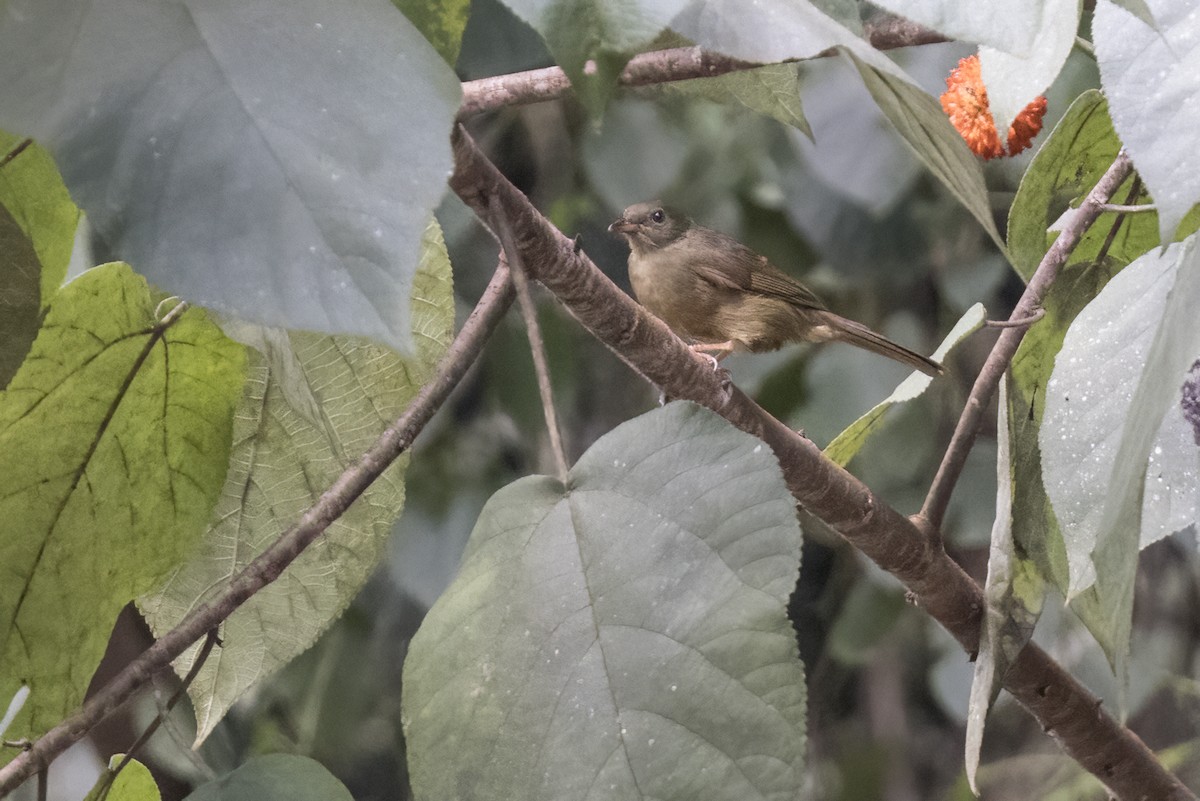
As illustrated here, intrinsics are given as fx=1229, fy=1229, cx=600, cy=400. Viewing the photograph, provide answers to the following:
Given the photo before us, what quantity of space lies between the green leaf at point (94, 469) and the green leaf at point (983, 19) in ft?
1.07

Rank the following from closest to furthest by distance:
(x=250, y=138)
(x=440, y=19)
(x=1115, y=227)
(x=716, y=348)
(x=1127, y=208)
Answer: (x=250, y=138) → (x=440, y=19) → (x=1127, y=208) → (x=1115, y=227) → (x=716, y=348)

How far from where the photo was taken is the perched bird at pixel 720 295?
1404mm

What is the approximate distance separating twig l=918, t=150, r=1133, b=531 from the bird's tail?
2.24 feet

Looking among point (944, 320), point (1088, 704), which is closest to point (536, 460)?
point (944, 320)

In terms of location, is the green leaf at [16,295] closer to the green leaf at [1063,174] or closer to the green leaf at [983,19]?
the green leaf at [983,19]

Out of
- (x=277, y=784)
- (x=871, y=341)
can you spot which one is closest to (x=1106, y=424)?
(x=277, y=784)

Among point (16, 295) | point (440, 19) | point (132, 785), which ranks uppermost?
point (440, 19)

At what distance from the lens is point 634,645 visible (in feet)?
1.12

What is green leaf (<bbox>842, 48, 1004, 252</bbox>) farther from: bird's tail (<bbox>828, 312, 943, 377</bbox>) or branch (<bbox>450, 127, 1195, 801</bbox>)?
bird's tail (<bbox>828, 312, 943, 377</bbox>)

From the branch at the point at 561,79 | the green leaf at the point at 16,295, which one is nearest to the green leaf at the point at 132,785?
the green leaf at the point at 16,295

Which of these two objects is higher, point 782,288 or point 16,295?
point 16,295

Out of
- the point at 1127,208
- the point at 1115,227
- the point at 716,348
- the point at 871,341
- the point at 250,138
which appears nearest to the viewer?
the point at 250,138

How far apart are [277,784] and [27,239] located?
220mm

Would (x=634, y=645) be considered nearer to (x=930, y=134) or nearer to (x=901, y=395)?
(x=930, y=134)
